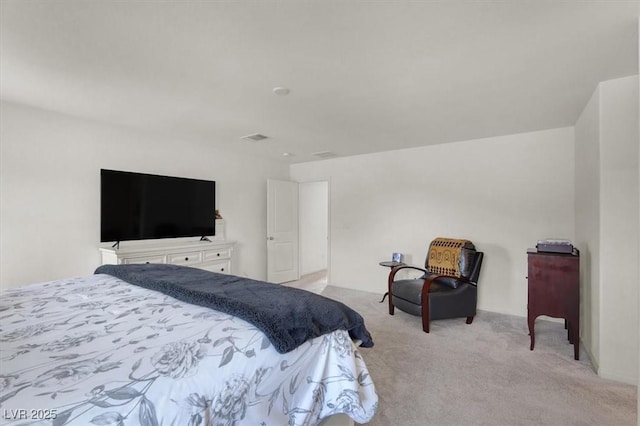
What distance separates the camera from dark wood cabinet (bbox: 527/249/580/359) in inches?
108

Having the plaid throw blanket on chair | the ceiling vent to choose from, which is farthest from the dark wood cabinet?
the ceiling vent

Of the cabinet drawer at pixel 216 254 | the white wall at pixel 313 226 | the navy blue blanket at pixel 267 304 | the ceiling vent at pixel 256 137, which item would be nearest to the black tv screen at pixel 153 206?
the cabinet drawer at pixel 216 254

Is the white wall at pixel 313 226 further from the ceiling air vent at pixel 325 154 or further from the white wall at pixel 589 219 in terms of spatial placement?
the white wall at pixel 589 219

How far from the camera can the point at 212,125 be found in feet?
11.6

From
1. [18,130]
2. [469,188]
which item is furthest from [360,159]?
[18,130]

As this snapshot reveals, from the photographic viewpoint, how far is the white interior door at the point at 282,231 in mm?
5469

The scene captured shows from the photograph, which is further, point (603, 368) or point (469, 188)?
point (469, 188)

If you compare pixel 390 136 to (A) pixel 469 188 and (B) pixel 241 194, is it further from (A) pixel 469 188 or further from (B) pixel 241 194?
(B) pixel 241 194

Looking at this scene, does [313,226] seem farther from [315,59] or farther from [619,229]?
[619,229]

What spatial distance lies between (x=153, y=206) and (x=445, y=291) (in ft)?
12.2

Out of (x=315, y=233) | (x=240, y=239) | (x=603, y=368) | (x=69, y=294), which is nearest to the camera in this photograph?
(x=69, y=294)

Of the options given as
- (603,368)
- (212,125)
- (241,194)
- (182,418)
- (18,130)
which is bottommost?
(603,368)

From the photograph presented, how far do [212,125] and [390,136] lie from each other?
7.39 ft

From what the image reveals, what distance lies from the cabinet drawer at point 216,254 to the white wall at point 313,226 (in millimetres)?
2266
